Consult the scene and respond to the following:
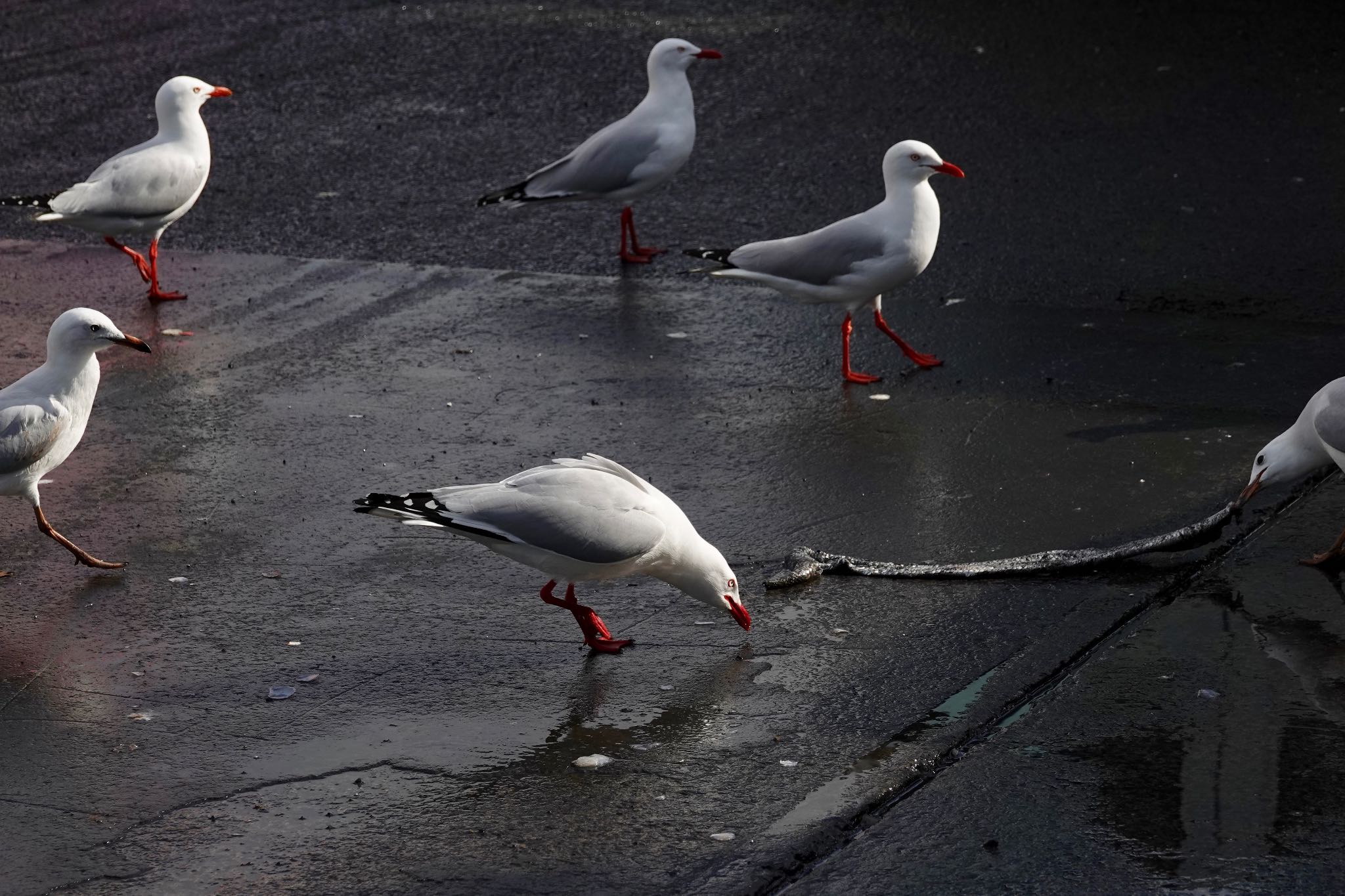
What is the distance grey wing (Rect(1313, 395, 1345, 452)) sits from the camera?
5621mm

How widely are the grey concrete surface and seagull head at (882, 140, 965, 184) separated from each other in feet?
2.80

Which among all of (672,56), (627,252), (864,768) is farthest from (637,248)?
(864,768)

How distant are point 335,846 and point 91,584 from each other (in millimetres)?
1983

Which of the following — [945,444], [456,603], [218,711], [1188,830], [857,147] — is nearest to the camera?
[1188,830]

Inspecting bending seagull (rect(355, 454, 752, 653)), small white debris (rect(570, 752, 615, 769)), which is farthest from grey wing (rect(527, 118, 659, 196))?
small white debris (rect(570, 752, 615, 769))

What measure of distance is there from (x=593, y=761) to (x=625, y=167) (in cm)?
520

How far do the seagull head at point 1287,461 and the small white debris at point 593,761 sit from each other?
106 inches

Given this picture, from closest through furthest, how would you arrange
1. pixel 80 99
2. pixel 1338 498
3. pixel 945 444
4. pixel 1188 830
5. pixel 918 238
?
1. pixel 1188 830
2. pixel 1338 498
3. pixel 945 444
4. pixel 918 238
5. pixel 80 99

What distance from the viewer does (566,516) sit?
5043mm

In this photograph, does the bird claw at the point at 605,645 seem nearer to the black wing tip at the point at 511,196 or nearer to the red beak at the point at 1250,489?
the red beak at the point at 1250,489

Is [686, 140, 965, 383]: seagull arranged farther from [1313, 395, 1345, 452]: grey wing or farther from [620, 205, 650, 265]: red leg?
[1313, 395, 1345, 452]: grey wing

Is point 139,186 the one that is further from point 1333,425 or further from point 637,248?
point 1333,425

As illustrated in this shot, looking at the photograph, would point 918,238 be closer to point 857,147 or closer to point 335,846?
point 857,147

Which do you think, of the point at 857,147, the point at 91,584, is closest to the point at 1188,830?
the point at 91,584
